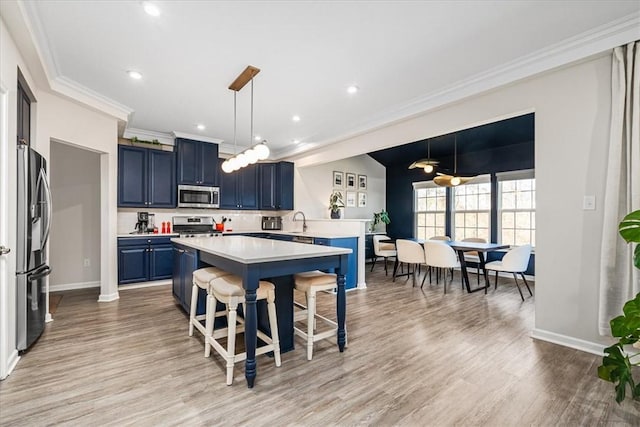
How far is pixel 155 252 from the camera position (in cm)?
482

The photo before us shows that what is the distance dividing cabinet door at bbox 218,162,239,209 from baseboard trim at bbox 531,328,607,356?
5.02 meters

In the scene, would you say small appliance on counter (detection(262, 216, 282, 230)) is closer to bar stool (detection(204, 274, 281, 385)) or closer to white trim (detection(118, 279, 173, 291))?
white trim (detection(118, 279, 173, 291))

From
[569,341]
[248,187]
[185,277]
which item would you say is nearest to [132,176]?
[248,187]

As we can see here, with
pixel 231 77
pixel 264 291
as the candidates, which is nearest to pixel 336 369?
pixel 264 291

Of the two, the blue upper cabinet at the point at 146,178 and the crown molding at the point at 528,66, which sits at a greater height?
the crown molding at the point at 528,66

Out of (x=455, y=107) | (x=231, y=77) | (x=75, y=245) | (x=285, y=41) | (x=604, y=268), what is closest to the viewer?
(x=604, y=268)

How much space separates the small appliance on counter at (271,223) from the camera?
6508 mm

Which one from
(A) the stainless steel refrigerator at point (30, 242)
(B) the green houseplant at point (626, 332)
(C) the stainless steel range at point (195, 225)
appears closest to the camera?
(B) the green houseplant at point (626, 332)

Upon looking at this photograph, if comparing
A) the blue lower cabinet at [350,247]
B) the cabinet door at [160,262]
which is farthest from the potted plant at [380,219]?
the cabinet door at [160,262]

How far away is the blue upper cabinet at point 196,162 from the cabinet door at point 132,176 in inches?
21.6

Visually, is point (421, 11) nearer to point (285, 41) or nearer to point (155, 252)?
point (285, 41)

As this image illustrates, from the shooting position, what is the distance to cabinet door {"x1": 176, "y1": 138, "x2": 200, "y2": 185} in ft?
17.5

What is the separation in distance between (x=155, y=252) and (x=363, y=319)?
3.41 m

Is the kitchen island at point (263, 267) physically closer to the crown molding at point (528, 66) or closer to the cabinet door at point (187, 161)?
the crown molding at point (528, 66)
